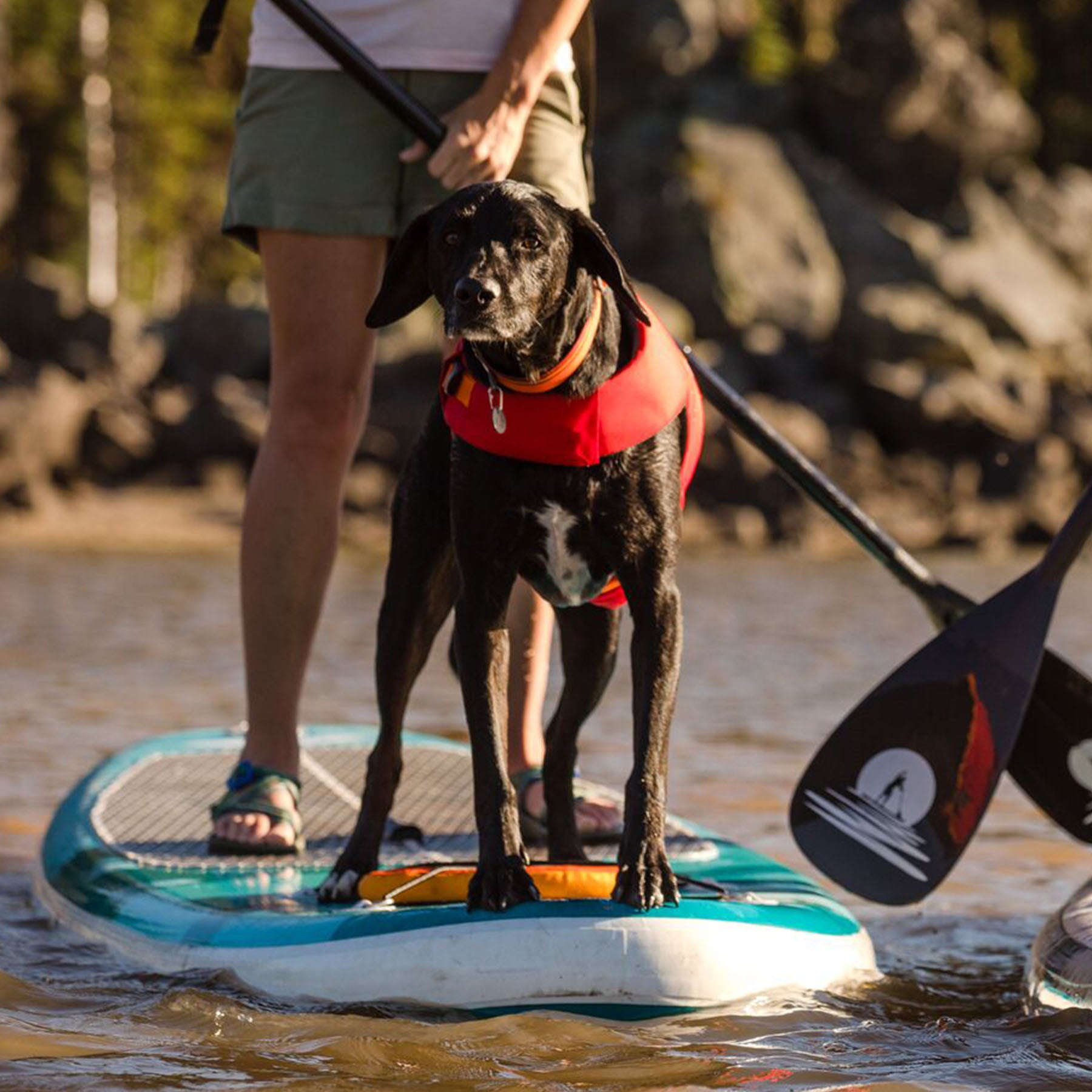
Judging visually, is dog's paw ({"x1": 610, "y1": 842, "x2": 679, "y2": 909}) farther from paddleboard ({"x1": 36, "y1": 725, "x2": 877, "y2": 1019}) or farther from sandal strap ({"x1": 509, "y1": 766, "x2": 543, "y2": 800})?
sandal strap ({"x1": 509, "y1": 766, "x2": 543, "y2": 800})

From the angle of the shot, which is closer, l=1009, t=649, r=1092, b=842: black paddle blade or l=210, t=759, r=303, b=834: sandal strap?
l=1009, t=649, r=1092, b=842: black paddle blade

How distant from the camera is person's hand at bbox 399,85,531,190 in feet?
11.0

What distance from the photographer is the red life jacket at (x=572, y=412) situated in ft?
9.00

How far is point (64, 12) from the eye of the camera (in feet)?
101

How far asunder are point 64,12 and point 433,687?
26.7 meters

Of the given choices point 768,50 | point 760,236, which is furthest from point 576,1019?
point 768,50

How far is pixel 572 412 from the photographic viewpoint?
108 inches

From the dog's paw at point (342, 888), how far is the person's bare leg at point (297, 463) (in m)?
0.43

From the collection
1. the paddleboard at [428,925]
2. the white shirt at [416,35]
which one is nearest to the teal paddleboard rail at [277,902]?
the paddleboard at [428,925]

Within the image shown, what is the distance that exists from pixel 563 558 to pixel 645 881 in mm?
499

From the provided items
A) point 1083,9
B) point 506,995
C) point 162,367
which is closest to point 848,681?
point 506,995

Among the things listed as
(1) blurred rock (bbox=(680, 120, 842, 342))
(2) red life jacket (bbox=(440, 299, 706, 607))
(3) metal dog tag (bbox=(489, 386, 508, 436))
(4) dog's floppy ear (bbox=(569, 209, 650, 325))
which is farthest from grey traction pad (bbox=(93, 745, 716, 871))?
(1) blurred rock (bbox=(680, 120, 842, 342))

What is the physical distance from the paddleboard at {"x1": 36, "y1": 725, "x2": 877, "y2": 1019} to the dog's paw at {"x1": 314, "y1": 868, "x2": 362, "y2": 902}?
0.04 meters

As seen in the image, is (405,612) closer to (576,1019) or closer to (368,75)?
(576,1019)
